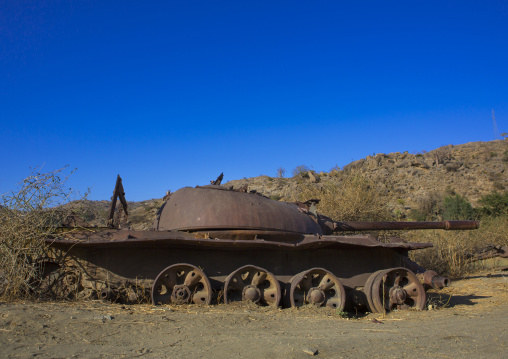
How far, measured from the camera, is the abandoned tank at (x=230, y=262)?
21.5 ft

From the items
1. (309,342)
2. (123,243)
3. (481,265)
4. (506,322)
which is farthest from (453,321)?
(481,265)

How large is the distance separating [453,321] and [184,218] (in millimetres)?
4561

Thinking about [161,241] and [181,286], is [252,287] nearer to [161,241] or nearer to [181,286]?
[181,286]

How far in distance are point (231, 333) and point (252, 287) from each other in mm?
1944

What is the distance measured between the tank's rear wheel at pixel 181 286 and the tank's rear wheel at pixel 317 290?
143cm

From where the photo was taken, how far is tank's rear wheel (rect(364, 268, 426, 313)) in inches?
277

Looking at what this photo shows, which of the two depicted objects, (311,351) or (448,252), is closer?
(311,351)

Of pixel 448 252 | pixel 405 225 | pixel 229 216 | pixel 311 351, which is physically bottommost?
pixel 311 351

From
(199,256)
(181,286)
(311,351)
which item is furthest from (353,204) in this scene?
(311,351)

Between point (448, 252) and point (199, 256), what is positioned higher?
point (199, 256)

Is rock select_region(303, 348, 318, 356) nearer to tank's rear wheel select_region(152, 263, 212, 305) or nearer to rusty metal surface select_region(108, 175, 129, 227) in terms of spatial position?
tank's rear wheel select_region(152, 263, 212, 305)

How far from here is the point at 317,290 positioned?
22.4 ft

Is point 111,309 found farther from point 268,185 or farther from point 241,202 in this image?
point 268,185

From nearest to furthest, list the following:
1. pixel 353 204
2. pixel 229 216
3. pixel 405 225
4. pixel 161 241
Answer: pixel 161 241
pixel 229 216
pixel 405 225
pixel 353 204
